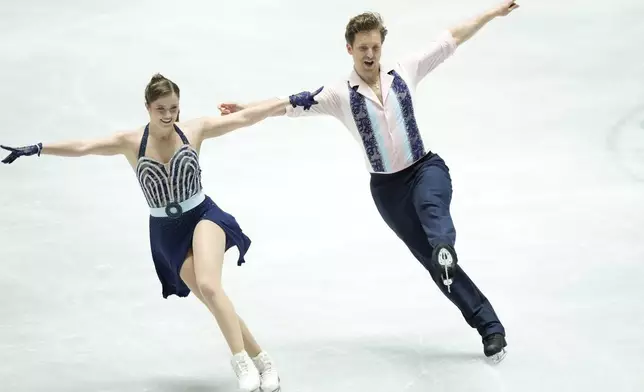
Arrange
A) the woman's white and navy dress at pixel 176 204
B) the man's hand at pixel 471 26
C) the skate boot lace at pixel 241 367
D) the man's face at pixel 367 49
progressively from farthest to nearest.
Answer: the man's hand at pixel 471 26
the man's face at pixel 367 49
the woman's white and navy dress at pixel 176 204
the skate boot lace at pixel 241 367

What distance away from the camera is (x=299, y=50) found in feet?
32.2

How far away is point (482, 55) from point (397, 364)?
4675 millimetres

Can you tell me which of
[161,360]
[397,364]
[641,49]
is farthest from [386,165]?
[641,49]

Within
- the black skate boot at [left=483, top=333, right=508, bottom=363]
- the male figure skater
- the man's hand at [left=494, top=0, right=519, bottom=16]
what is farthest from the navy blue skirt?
the man's hand at [left=494, top=0, right=519, bottom=16]

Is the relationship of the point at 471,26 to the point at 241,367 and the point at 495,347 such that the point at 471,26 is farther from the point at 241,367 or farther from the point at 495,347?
the point at 241,367

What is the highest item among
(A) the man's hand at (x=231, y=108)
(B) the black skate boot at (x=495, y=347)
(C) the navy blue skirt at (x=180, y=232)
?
(A) the man's hand at (x=231, y=108)

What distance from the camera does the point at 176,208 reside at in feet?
17.5

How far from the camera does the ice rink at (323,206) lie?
5.83m

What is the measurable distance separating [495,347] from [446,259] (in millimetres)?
627

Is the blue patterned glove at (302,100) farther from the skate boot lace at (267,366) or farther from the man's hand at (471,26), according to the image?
the skate boot lace at (267,366)

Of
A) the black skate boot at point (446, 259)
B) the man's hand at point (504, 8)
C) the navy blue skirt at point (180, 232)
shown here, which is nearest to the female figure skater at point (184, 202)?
the navy blue skirt at point (180, 232)

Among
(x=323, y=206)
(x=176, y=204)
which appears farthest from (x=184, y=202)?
(x=323, y=206)

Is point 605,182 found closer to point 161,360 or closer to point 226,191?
point 226,191

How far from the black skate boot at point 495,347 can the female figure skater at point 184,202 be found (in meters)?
1.08
